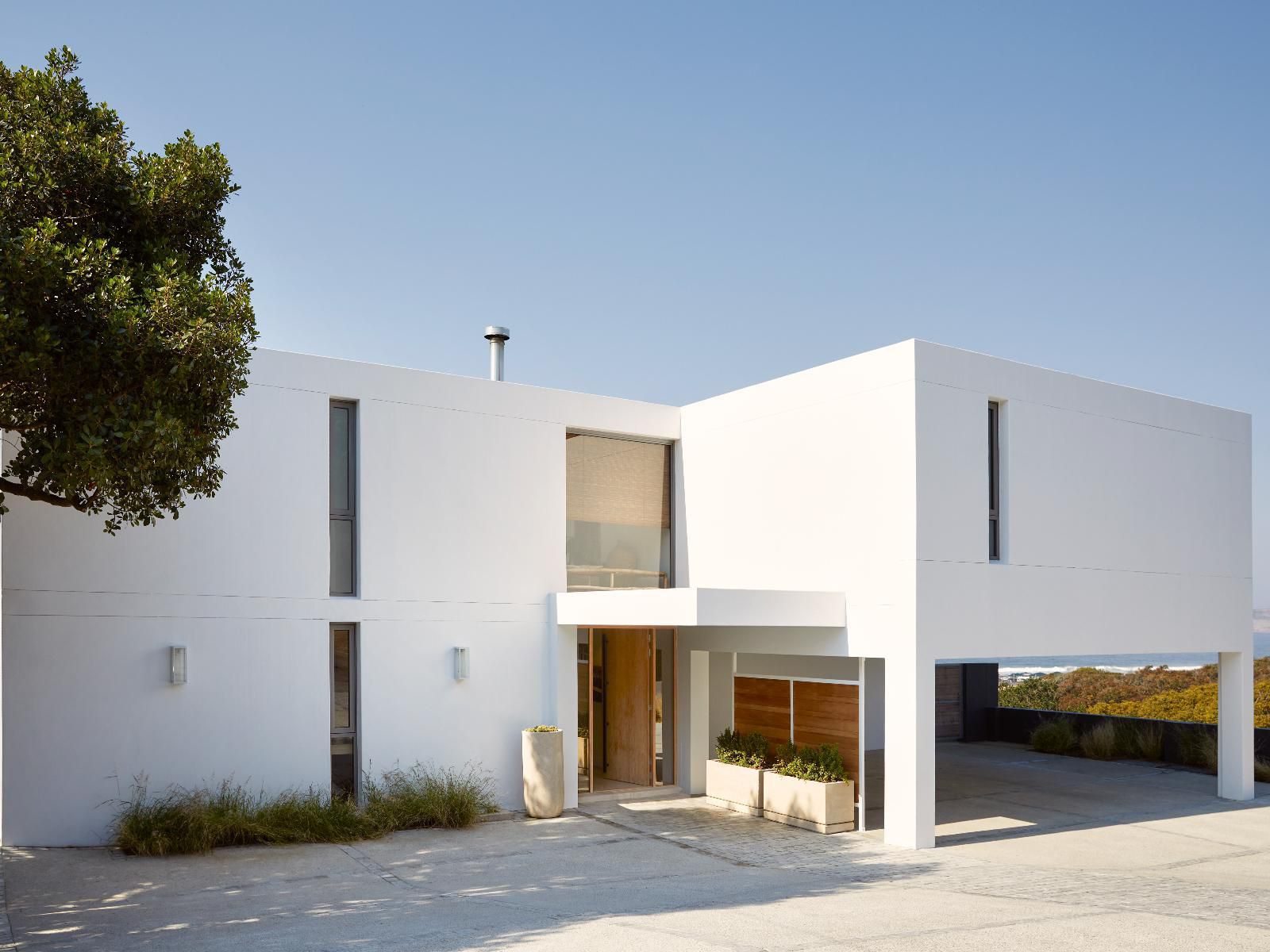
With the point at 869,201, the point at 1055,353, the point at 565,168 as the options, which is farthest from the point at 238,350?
the point at 1055,353

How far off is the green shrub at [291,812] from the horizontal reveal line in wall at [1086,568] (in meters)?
5.98

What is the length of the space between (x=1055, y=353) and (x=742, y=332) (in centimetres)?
1000

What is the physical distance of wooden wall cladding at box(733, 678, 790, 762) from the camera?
13766 mm

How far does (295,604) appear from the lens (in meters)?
12.1

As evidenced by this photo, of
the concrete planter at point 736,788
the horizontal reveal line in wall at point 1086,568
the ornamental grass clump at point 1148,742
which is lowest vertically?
the ornamental grass clump at point 1148,742

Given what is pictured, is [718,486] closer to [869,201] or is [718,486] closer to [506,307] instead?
[506,307]

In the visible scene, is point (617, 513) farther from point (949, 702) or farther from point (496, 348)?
point (949, 702)

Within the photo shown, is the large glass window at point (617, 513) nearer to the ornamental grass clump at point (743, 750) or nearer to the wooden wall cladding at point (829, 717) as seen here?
the ornamental grass clump at point (743, 750)

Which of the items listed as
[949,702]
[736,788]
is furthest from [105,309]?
[949,702]

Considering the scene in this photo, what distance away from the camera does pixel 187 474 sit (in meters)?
8.58

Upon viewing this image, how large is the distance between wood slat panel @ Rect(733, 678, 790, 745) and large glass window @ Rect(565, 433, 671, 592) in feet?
→ 6.37

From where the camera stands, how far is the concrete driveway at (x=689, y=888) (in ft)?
24.2

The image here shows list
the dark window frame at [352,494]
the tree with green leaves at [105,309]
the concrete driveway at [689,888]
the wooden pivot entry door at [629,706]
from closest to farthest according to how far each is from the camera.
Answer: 1. the concrete driveway at [689,888]
2. the tree with green leaves at [105,309]
3. the dark window frame at [352,494]
4. the wooden pivot entry door at [629,706]

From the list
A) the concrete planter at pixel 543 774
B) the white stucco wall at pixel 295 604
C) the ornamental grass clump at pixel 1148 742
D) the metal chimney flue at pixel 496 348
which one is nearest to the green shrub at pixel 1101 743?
the ornamental grass clump at pixel 1148 742
